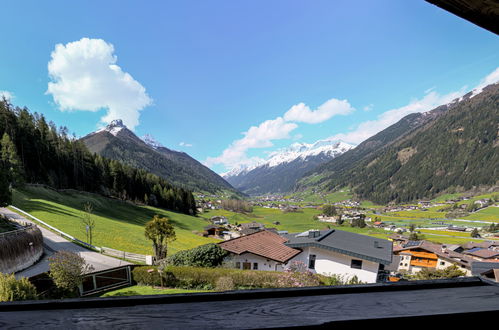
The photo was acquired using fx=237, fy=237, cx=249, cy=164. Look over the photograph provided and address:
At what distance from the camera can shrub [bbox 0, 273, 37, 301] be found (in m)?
11.2

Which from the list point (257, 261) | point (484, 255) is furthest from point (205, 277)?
point (484, 255)

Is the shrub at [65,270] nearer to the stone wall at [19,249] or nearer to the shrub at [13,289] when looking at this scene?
the shrub at [13,289]

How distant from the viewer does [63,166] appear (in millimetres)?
74562

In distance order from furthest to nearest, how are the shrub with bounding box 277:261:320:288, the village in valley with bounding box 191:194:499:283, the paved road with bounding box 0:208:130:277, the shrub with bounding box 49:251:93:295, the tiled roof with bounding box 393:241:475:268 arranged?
the tiled roof with bounding box 393:241:475:268 < the village in valley with bounding box 191:194:499:283 < the paved road with bounding box 0:208:130:277 < the shrub with bounding box 277:261:320:288 < the shrub with bounding box 49:251:93:295

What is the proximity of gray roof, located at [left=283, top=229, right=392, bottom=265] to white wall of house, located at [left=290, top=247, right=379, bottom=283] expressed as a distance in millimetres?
716

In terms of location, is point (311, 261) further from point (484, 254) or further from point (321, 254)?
point (484, 254)

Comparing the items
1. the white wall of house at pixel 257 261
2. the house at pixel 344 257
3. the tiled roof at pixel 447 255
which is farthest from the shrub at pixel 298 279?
the tiled roof at pixel 447 255

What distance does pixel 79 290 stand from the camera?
64.7ft

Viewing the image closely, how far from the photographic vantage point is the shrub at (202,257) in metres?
23.1

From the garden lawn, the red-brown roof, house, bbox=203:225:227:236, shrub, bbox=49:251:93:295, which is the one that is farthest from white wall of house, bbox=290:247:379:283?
the garden lawn

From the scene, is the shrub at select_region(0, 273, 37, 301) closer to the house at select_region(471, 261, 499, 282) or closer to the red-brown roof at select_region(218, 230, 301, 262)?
the red-brown roof at select_region(218, 230, 301, 262)

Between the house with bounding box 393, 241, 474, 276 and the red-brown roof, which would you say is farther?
the house with bounding box 393, 241, 474, 276

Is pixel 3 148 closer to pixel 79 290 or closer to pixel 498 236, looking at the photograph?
pixel 79 290

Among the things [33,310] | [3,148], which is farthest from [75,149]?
[33,310]
